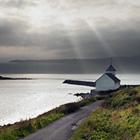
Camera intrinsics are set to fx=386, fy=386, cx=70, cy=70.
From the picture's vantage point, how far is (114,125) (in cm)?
2216

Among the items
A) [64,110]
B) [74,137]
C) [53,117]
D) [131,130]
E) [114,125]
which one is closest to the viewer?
[131,130]

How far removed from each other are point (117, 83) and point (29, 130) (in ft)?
280

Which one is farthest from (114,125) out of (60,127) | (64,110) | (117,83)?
(117,83)

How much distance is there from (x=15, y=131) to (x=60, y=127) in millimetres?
3886

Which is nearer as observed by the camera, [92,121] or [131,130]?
[131,130]

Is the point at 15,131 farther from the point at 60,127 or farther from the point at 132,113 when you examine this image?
the point at 132,113

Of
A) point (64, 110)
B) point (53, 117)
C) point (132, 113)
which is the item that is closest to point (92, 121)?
point (132, 113)

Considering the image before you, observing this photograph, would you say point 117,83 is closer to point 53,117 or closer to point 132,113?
point 53,117

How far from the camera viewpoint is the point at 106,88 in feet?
336

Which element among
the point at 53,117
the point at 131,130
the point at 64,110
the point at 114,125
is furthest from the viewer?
the point at 64,110

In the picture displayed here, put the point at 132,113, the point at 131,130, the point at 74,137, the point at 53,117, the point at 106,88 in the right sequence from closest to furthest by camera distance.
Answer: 1. the point at 131,130
2. the point at 74,137
3. the point at 132,113
4. the point at 53,117
5. the point at 106,88

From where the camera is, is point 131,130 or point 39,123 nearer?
point 131,130

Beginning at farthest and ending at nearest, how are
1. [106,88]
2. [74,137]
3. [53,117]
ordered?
1. [106,88]
2. [53,117]
3. [74,137]

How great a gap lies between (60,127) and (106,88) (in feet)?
253
